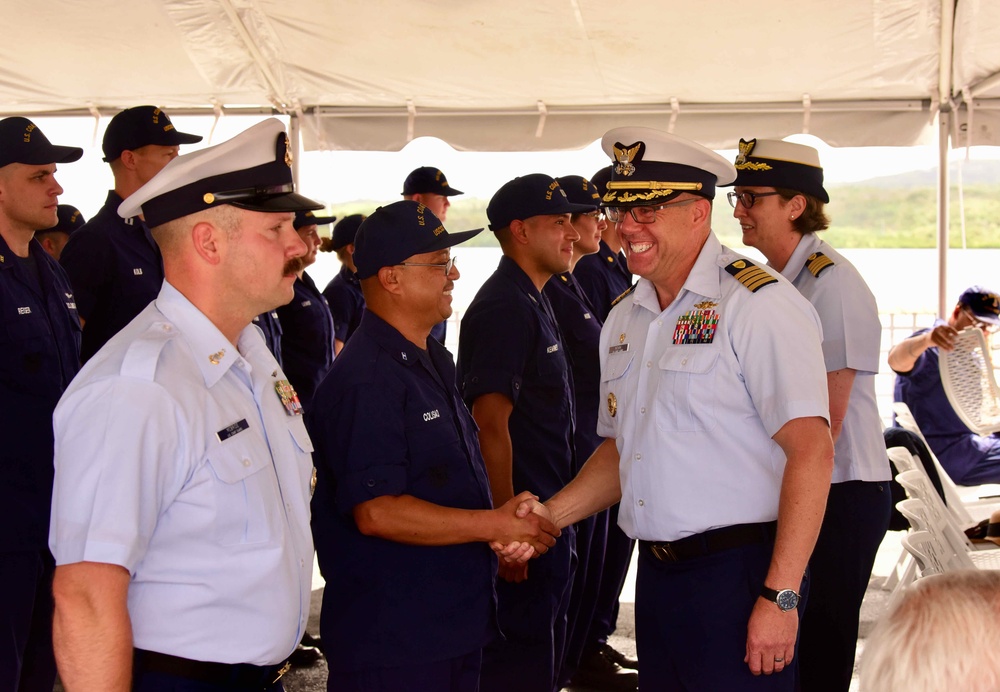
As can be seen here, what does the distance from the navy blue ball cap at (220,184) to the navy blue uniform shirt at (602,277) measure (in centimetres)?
305

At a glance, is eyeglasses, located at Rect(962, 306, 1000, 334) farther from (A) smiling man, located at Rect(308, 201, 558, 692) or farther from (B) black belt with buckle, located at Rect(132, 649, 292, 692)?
(B) black belt with buckle, located at Rect(132, 649, 292, 692)

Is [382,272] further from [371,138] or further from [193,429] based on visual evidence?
[371,138]

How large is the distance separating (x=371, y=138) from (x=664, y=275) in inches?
173

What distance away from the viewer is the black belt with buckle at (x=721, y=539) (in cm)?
226

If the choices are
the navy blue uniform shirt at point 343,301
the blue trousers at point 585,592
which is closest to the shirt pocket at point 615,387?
the blue trousers at point 585,592

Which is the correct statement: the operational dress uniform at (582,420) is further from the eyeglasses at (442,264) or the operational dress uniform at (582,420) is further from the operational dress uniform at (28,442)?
the operational dress uniform at (28,442)

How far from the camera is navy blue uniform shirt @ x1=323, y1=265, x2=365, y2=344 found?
21.0 ft

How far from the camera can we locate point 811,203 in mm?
3195

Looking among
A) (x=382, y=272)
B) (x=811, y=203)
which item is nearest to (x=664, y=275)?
(x=382, y=272)

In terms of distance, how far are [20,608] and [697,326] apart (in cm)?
216

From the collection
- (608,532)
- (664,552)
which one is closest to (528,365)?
(664,552)

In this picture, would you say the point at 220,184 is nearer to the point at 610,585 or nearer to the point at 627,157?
the point at 627,157

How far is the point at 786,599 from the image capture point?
2.16m

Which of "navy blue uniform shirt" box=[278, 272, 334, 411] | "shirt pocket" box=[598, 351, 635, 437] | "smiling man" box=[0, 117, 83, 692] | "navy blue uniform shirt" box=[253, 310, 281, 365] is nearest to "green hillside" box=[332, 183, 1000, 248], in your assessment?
"navy blue uniform shirt" box=[278, 272, 334, 411]
